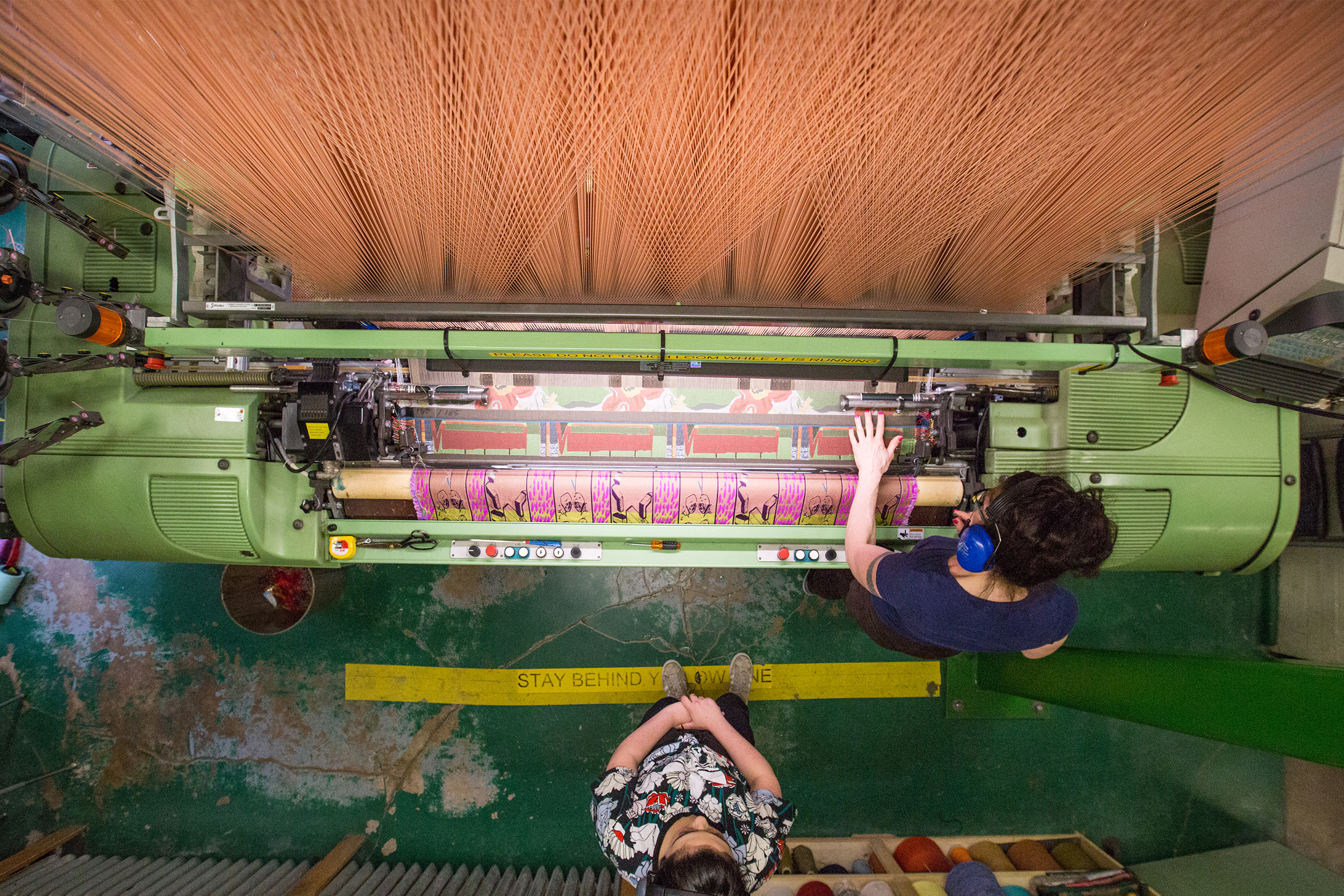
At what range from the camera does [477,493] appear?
77.0 inches

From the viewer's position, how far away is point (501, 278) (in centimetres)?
174

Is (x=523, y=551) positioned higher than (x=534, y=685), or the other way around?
(x=523, y=551)

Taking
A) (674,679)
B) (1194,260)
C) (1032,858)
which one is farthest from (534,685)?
(1194,260)

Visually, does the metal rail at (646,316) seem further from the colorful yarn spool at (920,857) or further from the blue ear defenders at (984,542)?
the colorful yarn spool at (920,857)

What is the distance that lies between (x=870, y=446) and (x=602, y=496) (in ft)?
3.38

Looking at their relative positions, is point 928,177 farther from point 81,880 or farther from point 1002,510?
point 81,880

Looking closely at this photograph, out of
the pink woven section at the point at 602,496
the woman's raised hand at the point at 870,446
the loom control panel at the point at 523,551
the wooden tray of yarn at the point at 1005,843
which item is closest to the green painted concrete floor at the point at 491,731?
the wooden tray of yarn at the point at 1005,843

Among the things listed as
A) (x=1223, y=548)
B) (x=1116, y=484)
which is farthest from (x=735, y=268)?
(x=1223, y=548)

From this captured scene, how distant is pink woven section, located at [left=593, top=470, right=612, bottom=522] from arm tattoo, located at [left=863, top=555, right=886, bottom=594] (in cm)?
97

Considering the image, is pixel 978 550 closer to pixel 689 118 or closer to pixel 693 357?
pixel 693 357

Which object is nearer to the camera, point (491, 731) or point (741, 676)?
point (741, 676)

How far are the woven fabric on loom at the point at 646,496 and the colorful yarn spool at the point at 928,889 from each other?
169cm

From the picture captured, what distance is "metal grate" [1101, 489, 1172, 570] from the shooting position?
182 centimetres

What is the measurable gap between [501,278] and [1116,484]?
2.33 metres
